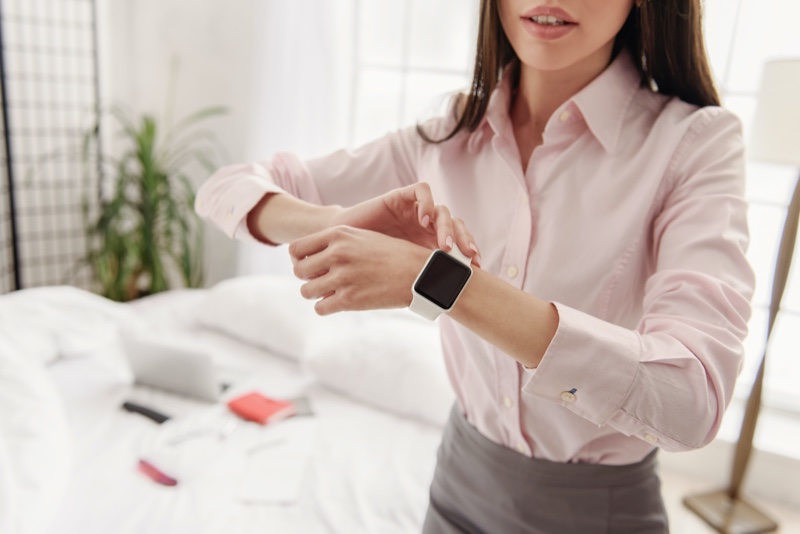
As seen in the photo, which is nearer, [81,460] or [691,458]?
[81,460]

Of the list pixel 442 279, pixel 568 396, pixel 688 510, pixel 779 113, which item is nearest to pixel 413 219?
pixel 442 279

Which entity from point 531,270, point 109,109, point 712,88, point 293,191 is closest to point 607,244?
point 531,270

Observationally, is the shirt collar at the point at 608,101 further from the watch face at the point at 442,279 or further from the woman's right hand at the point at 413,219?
the watch face at the point at 442,279

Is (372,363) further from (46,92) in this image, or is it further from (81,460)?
(46,92)

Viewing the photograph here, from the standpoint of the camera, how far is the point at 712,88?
89cm

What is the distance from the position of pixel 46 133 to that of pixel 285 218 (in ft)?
8.59

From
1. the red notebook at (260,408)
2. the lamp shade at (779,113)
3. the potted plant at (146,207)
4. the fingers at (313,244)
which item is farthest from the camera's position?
the potted plant at (146,207)

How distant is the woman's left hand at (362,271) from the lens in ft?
2.22

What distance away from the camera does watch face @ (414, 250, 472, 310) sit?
644mm

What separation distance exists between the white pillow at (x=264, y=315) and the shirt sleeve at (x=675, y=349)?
64.0 inches

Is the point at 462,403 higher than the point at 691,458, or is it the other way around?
the point at 462,403

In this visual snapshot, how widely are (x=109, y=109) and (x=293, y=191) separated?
2.36 meters

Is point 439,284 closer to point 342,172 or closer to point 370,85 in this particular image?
point 342,172

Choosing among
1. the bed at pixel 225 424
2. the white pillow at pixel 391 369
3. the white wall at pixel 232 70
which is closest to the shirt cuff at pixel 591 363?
the bed at pixel 225 424
